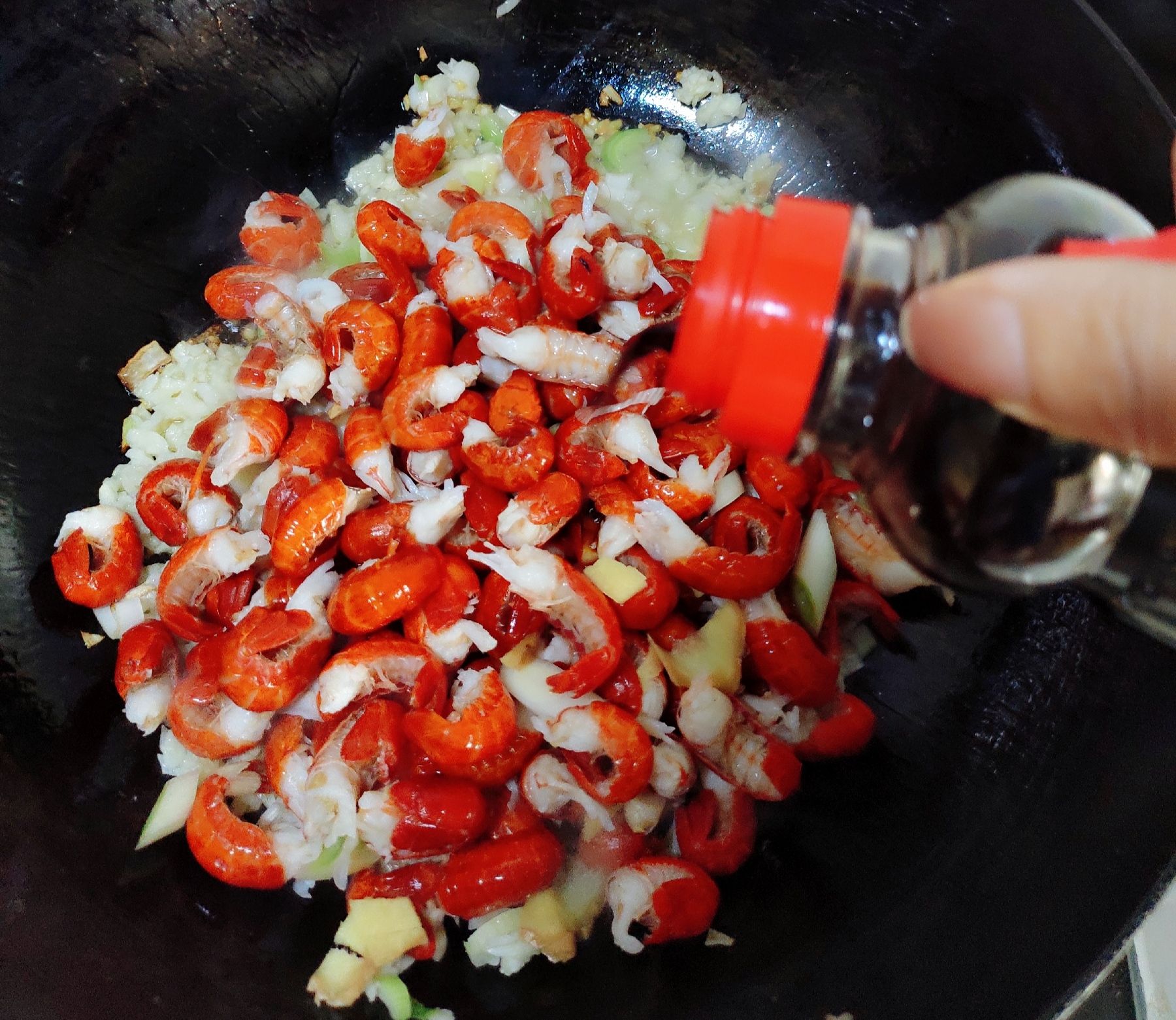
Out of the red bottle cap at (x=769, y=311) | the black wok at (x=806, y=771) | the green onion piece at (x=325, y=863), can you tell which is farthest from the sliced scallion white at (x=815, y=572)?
the green onion piece at (x=325, y=863)

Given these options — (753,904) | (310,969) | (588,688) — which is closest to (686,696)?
(588,688)

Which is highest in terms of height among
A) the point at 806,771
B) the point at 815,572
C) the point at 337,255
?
the point at 337,255

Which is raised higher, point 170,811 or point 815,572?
point 815,572

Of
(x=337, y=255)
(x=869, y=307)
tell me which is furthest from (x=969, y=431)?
(x=337, y=255)

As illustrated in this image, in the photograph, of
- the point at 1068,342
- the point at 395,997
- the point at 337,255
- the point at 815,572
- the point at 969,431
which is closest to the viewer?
the point at 1068,342

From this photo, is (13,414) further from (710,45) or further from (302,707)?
(710,45)

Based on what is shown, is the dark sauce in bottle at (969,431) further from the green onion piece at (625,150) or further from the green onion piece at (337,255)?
the green onion piece at (337,255)

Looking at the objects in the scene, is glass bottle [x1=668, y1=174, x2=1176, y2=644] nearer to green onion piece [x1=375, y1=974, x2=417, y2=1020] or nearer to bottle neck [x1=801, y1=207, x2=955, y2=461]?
bottle neck [x1=801, y1=207, x2=955, y2=461]

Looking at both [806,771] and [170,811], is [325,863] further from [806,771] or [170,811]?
[806,771]
